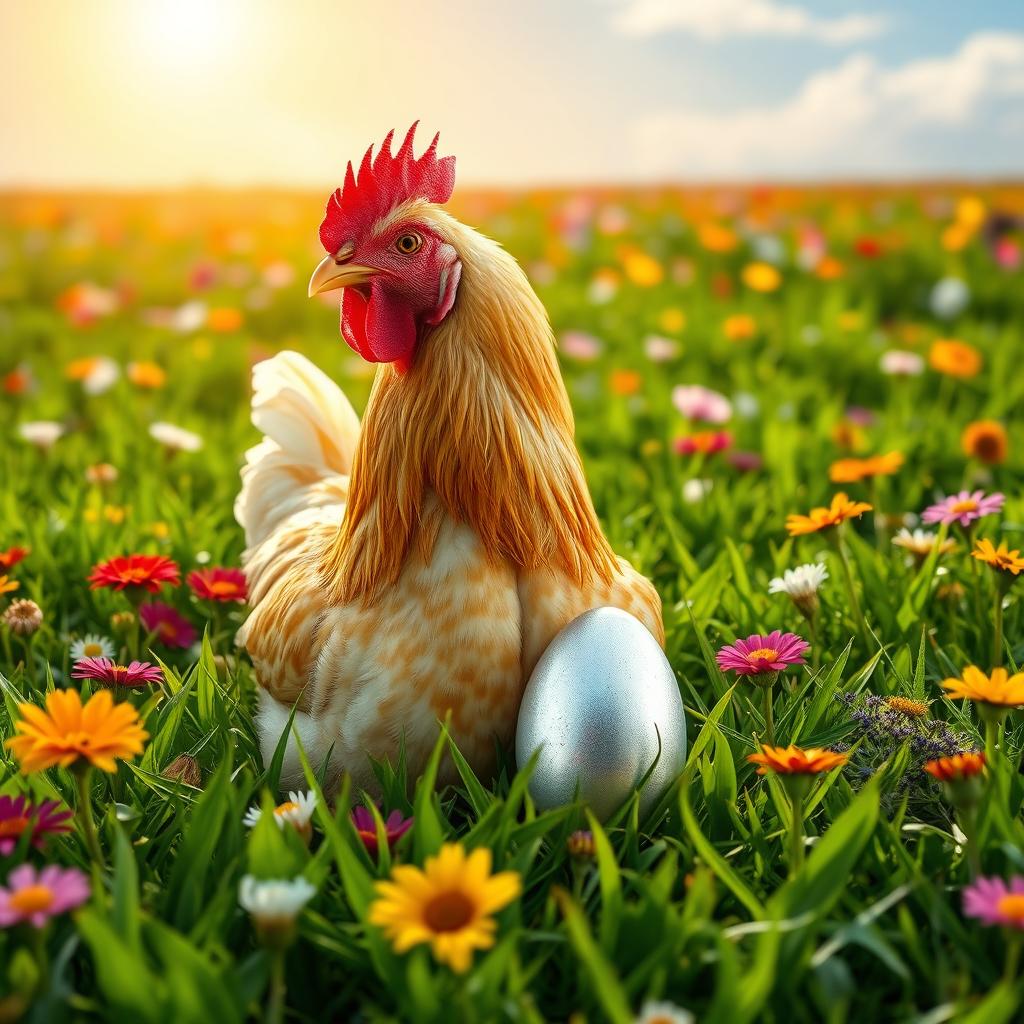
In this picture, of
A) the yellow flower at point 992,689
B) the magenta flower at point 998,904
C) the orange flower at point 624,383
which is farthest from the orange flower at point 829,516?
the orange flower at point 624,383

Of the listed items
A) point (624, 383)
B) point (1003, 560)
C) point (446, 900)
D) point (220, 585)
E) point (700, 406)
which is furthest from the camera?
point (624, 383)

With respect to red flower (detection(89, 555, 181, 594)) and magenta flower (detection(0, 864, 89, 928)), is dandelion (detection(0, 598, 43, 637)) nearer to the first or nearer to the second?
red flower (detection(89, 555, 181, 594))

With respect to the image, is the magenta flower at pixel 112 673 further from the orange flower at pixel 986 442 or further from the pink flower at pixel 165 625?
the orange flower at pixel 986 442

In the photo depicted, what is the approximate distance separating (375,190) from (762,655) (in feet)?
3.68

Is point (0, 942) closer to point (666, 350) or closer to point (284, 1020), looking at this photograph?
point (284, 1020)

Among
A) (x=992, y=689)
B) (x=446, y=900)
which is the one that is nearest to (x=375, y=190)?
(x=446, y=900)

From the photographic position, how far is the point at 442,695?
1.94 m

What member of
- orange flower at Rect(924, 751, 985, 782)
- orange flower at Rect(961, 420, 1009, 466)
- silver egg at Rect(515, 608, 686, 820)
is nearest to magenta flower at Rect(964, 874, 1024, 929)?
orange flower at Rect(924, 751, 985, 782)

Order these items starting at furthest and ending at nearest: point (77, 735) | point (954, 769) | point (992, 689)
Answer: point (992, 689), point (954, 769), point (77, 735)

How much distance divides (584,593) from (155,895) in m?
0.90

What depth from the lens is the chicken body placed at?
195 centimetres

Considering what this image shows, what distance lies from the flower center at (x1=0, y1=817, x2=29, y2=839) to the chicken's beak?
0.99m

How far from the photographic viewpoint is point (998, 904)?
1.45 meters

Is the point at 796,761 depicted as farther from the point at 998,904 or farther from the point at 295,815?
the point at 295,815
